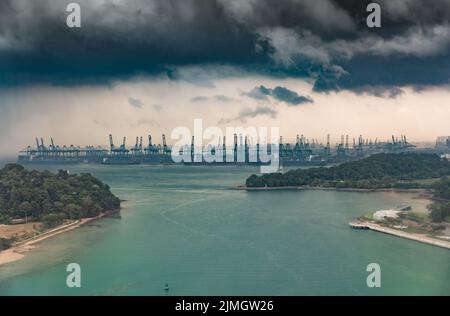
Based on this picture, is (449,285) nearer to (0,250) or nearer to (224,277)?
(224,277)

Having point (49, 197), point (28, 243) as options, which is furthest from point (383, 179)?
point (28, 243)

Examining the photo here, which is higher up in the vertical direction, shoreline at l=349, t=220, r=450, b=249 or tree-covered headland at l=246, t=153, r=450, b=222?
tree-covered headland at l=246, t=153, r=450, b=222

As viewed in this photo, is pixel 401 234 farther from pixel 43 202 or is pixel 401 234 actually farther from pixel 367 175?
pixel 367 175

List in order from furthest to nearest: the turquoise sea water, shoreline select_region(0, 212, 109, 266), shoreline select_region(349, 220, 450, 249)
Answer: shoreline select_region(349, 220, 450, 249), shoreline select_region(0, 212, 109, 266), the turquoise sea water

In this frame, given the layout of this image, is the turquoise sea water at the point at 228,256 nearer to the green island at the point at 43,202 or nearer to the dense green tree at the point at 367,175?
the green island at the point at 43,202

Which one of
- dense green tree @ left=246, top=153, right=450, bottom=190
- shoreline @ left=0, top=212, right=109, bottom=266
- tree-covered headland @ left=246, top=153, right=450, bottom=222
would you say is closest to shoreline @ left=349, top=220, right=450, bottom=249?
shoreline @ left=0, top=212, right=109, bottom=266

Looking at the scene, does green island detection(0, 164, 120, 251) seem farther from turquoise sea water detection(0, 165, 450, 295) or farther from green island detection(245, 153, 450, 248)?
green island detection(245, 153, 450, 248)
